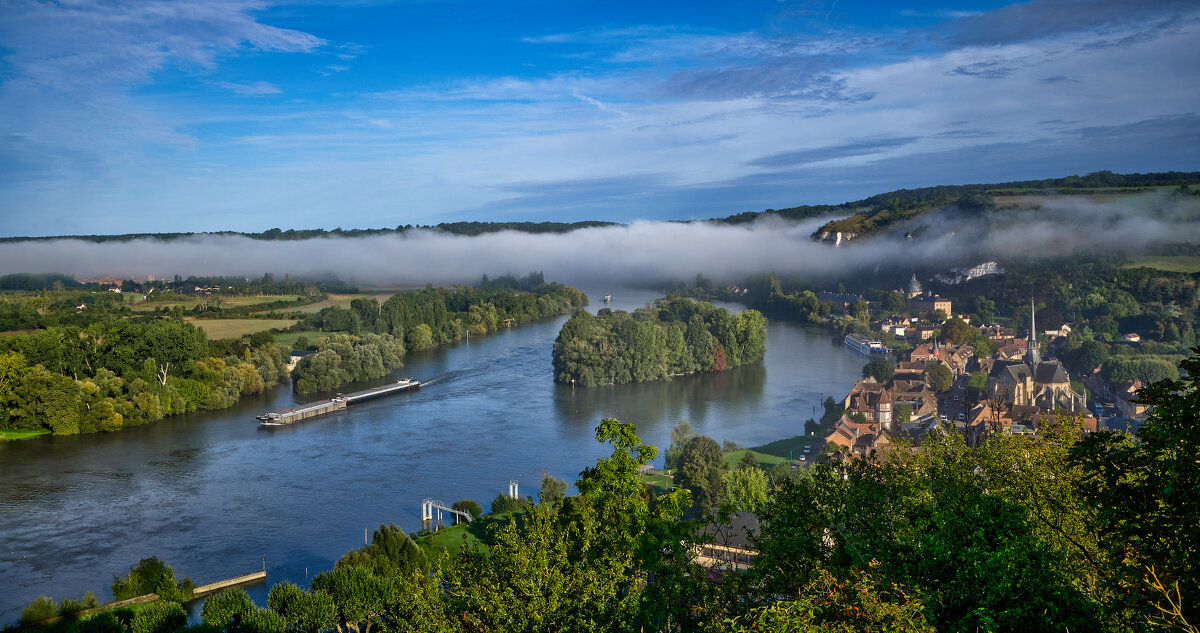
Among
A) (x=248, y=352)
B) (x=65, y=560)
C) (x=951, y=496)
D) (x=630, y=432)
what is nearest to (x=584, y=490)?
(x=630, y=432)

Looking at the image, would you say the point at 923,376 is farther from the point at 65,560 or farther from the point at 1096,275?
the point at 65,560

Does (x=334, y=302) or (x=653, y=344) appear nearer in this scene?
(x=653, y=344)

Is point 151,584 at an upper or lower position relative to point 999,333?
upper

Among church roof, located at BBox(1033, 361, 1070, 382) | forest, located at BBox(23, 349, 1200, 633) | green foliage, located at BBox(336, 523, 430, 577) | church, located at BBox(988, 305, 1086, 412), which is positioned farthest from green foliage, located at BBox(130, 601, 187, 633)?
church roof, located at BBox(1033, 361, 1070, 382)

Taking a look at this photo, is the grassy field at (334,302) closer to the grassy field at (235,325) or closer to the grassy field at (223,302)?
the grassy field at (223,302)

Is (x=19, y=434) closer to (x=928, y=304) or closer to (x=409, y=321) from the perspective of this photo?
(x=409, y=321)

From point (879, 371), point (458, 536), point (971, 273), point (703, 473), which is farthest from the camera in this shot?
point (971, 273)

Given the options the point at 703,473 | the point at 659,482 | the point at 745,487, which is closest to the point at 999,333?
the point at 659,482
